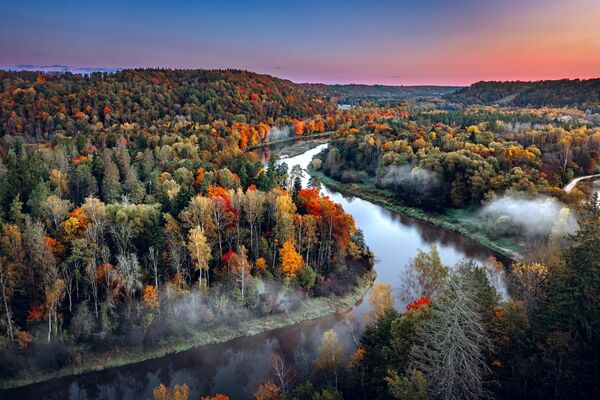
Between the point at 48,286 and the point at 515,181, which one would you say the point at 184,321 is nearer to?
the point at 48,286

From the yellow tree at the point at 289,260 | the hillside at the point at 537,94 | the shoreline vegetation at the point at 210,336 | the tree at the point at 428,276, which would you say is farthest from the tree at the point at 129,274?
the hillside at the point at 537,94

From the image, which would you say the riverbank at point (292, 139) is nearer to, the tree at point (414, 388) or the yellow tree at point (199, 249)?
the yellow tree at point (199, 249)

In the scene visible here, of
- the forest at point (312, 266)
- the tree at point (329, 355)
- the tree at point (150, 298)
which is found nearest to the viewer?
the forest at point (312, 266)

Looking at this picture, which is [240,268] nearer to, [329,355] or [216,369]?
[216,369]

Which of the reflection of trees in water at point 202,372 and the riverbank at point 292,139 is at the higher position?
the riverbank at point 292,139

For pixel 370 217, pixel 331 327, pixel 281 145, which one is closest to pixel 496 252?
pixel 370 217

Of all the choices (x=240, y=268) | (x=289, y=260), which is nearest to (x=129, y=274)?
(x=240, y=268)
